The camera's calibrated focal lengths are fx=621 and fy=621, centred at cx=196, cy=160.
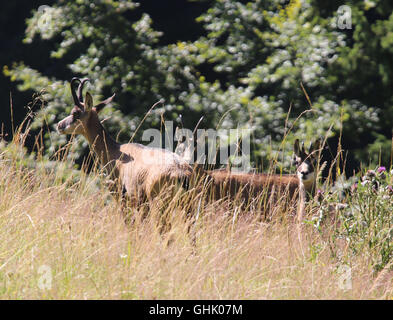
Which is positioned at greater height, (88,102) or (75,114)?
(88,102)

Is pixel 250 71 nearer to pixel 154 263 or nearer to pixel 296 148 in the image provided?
pixel 296 148

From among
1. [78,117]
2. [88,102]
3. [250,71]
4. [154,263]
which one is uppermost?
[250,71]

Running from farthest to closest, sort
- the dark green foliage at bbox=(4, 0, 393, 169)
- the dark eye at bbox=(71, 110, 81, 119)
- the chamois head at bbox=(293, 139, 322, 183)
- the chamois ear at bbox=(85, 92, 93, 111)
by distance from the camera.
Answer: the dark green foliage at bbox=(4, 0, 393, 169), the dark eye at bbox=(71, 110, 81, 119), the chamois ear at bbox=(85, 92, 93, 111), the chamois head at bbox=(293, 139, 322, 183)

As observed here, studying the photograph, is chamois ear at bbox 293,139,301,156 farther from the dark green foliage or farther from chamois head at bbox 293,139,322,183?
the dark green foliage

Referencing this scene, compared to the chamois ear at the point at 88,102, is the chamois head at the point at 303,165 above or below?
below

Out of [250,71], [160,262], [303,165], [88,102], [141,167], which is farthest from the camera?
→ [250,71]

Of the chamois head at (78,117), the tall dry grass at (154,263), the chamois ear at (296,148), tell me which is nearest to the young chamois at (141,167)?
the chamois head at (78,117)

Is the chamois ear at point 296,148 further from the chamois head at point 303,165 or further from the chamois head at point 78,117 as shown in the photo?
the chamois head at point 78,117

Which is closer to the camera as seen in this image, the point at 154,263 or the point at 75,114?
the point at 154,263

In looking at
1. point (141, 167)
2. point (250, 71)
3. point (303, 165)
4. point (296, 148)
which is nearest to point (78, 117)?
point (141, 167)

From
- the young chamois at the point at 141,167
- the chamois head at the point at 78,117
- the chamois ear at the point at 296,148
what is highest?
the chamois head at the point at 78,117

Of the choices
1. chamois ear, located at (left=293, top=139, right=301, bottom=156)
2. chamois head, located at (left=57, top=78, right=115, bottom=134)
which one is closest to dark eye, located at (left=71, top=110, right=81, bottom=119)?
chamois head, located at (left=57, top=78, right=115, bottom=134)

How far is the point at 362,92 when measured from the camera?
8.90 metres

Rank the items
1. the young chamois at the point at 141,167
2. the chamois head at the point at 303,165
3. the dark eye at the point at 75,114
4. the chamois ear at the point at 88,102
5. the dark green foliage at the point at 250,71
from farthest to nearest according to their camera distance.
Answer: the dark green foliage at the point at 250,71
the dark eye at the point at 75,114
the chamois ear at the point at 88,102
the chamois head at the point at 303,165
the young chamois at the point at 141,167
